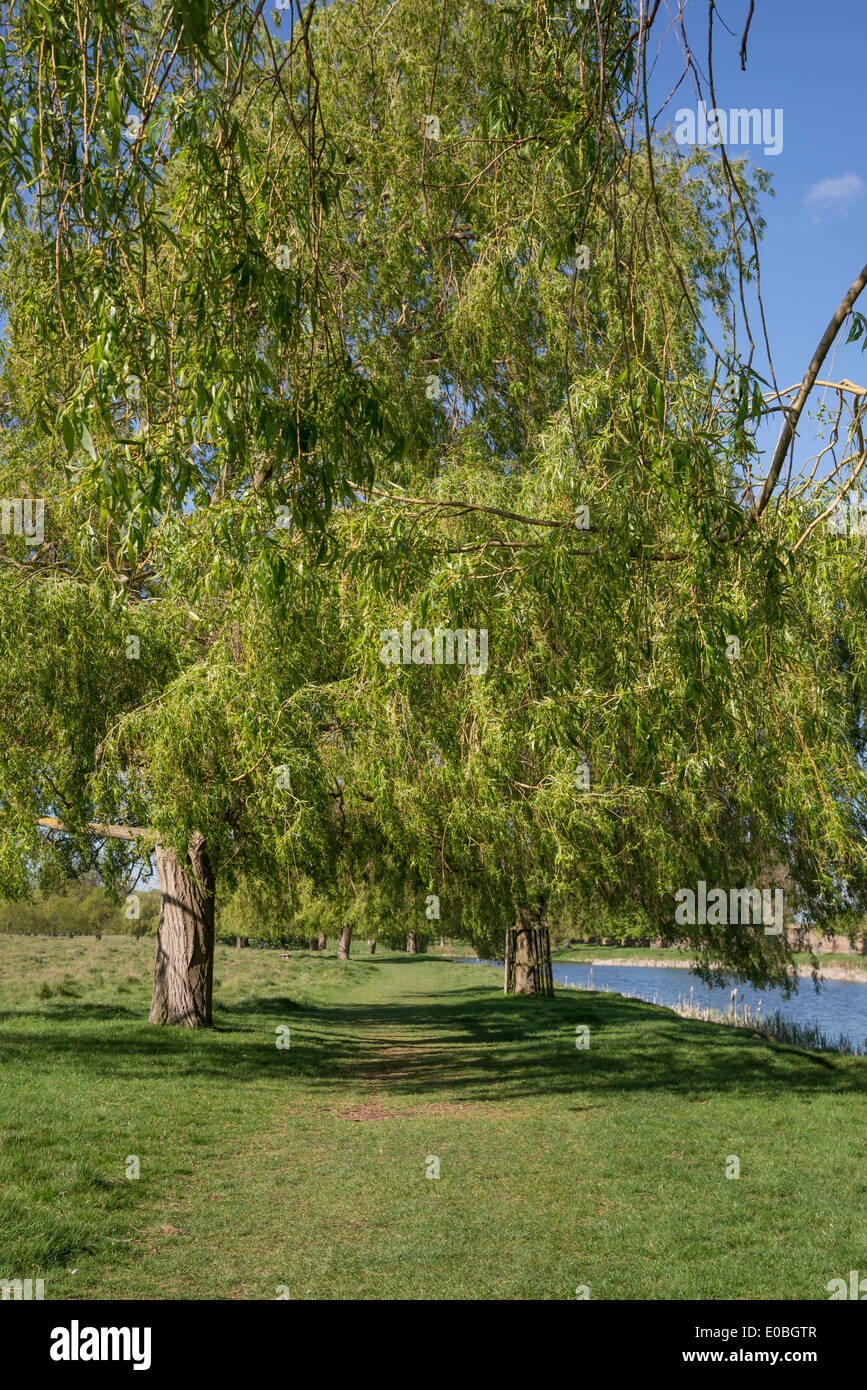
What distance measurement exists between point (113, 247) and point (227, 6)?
1.01 meters

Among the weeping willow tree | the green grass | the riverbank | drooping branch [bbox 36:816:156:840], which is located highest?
the weeping willow tree

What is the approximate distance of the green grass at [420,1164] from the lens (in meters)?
4.91

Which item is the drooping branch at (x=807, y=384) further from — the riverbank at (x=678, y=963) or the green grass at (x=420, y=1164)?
the riverbank at (x=678, y=963)

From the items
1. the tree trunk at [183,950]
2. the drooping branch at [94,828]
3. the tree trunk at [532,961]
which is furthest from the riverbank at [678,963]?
the drooping branch at [94,828]

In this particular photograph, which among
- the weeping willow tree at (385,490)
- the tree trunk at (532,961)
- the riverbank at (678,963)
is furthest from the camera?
the riverbank at (678,963)

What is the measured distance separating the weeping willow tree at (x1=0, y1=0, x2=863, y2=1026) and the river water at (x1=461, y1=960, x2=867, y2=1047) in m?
10.4

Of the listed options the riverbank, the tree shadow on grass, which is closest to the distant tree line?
the riverbank

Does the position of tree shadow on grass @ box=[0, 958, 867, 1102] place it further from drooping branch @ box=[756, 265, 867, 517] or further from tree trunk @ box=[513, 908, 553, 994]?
drooping branch @ box=[756, 265, 867, 517]

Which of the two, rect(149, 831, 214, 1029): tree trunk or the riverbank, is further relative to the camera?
the riverbank

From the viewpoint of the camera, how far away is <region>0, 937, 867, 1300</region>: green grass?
4914 mm

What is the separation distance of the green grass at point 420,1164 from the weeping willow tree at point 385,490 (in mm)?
2182

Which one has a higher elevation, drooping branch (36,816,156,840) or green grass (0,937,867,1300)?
drooping branch (36,816,156,840)

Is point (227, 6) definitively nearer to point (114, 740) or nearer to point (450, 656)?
point (450, 656)
